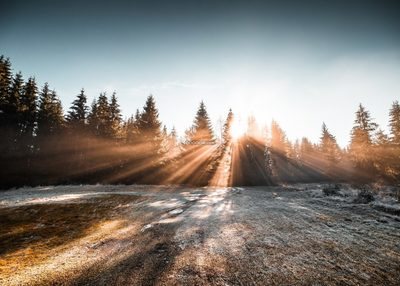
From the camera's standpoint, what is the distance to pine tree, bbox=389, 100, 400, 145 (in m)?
37.2

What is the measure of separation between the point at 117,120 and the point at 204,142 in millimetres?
21611

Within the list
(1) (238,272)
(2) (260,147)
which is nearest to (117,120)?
(2) (260,147)

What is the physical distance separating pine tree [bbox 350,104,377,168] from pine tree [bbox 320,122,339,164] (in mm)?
12555

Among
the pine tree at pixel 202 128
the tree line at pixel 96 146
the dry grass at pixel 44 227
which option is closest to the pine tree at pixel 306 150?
the tree line at pixel 96 146

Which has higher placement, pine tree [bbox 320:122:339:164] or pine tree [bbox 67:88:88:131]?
pine tree [bbox 67:88:88:131]

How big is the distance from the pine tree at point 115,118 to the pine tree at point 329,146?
5464cm

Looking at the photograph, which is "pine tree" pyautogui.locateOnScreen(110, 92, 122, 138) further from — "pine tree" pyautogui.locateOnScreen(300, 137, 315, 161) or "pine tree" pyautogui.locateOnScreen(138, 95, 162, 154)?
"pine tree" pyautogui.locateOnScreen(300, 137, 315, 161)

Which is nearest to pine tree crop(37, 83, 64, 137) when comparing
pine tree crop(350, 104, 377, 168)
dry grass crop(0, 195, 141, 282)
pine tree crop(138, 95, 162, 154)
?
pine tree crop(138, 95, 162, 154)

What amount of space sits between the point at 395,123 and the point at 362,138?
18.5 feet

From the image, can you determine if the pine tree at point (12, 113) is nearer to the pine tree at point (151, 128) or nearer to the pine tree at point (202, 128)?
the pine tree at point (151, 128)

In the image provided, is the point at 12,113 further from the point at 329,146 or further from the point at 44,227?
the point at 329,146

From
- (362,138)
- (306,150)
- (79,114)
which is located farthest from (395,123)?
(79,114)

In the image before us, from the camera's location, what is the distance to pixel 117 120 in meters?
39.8

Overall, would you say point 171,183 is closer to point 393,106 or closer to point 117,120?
point 117,120
